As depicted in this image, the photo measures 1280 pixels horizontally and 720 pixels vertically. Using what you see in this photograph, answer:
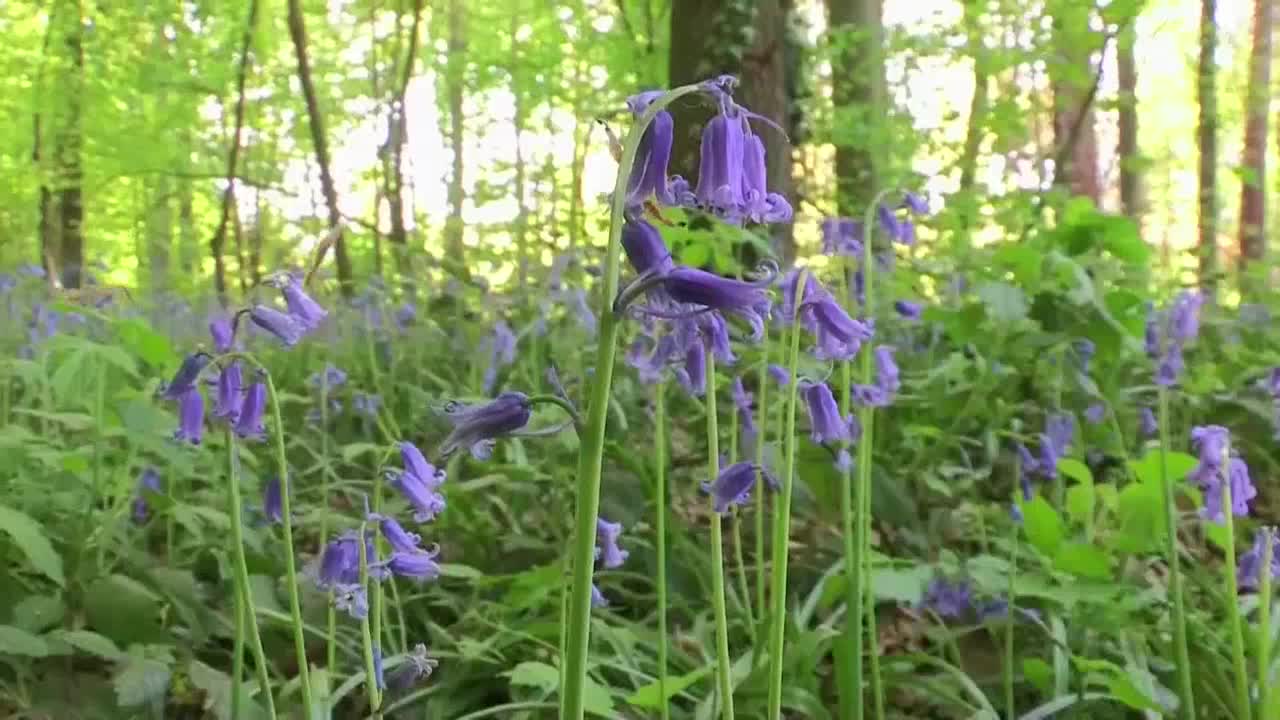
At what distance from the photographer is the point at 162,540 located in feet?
9.71

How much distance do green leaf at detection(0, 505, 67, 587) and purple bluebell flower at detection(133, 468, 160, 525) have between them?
2.19 ft

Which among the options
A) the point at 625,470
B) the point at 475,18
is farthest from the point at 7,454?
the point at 475,18

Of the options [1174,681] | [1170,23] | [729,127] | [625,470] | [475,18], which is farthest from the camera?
[475,18]

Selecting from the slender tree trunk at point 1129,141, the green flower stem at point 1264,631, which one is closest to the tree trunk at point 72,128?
the slender tree trunk at point 1129,141

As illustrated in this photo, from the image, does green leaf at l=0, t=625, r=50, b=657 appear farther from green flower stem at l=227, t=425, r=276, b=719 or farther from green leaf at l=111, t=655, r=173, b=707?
green flower stem at l=227, t=425, r=276, b=719

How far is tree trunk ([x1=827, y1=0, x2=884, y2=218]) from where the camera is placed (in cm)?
620

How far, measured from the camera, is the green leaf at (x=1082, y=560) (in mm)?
1855

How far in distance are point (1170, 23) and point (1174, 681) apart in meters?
5.15

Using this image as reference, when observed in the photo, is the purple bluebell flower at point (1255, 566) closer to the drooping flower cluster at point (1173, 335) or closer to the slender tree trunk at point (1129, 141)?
the drooping flower cluster at point (1173, 335)

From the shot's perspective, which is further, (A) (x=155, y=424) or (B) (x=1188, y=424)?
(B) (x=1188, y=424)

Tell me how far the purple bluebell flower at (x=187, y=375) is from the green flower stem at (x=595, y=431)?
726 mm

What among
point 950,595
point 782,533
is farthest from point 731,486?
point 950,595

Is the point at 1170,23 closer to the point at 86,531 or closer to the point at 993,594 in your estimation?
the point at 993,594

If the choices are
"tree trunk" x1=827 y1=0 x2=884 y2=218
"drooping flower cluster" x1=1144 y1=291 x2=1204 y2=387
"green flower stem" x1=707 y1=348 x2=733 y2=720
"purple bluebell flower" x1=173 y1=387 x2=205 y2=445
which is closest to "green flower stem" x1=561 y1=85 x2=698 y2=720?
"green flower stem" x1=707 y1=348 x2=733 y2=720
